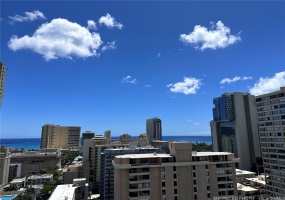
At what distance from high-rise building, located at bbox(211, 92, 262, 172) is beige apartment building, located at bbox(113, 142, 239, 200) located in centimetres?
6531

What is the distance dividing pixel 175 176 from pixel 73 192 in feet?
86.9

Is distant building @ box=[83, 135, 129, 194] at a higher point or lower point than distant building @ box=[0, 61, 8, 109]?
lower

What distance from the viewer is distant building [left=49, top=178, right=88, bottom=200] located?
47.0m

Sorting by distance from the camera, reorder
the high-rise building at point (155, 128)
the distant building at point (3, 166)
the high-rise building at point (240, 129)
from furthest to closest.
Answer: the high-rise building at point (155, 128) → the high-rise building at point (240, 129) → the distant building at point (3, 166)

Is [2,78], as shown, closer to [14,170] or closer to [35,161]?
[14,170]

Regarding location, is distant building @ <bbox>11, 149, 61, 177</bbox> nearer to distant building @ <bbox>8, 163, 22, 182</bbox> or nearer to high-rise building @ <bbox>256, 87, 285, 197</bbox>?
distant building @ <bbox>8, 163, 22, 182</bbox>

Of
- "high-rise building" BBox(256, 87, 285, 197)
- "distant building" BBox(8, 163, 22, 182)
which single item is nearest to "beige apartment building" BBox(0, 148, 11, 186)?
"distant building" BBox(8, 163, 22, 182)

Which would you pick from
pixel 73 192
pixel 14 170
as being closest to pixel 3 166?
pixel 14 170

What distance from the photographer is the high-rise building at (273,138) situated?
49.3 meters

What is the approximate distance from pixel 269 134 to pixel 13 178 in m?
108

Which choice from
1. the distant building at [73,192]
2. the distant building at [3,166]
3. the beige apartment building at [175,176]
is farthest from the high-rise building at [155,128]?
the beige apartment building at [175,176]

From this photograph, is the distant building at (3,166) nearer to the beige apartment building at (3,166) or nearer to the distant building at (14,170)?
the beige apartment building at (3,166)

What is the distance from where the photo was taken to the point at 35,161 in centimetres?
11281

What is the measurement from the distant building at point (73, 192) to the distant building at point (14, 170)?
6095cm
